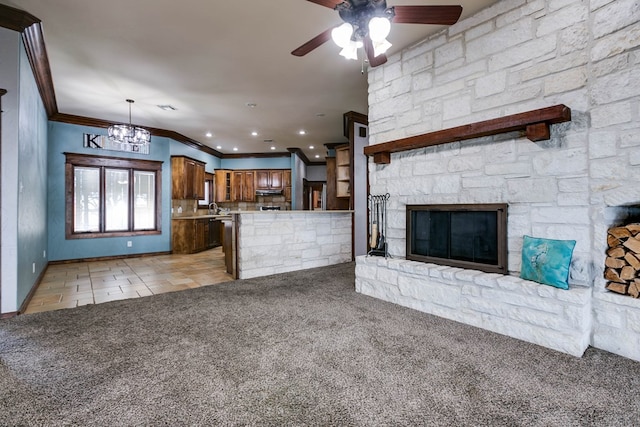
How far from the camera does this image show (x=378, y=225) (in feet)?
11.9

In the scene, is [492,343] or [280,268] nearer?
[492,343]

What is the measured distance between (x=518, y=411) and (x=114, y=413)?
195 centimetres

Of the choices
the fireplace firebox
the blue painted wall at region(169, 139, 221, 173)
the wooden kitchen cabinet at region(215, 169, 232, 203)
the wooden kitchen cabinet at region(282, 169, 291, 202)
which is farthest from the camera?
the wooden kitchen cabinet at region(282, 169, 291, 202)

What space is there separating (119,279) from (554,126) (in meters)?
5.46

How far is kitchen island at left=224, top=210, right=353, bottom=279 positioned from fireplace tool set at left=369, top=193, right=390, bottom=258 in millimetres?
1674

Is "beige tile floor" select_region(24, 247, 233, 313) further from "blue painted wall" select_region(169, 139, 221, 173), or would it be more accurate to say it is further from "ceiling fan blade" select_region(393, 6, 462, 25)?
"ceiling fan blade" select_region(393, 6, 462, 25)

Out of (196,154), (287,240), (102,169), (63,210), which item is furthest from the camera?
(196,154)

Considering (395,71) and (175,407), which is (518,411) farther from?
(395,71)

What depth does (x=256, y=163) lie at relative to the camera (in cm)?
985

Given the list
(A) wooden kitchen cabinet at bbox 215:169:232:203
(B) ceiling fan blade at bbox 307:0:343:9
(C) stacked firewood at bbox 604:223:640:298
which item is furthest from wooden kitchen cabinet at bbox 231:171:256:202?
(C) stacked firewood at bbox 604:223:640:298

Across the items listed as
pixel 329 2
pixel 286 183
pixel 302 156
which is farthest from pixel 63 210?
pixel 329 2

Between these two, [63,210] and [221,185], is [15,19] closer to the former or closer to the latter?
[63,210]

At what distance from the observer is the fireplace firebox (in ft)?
8.64

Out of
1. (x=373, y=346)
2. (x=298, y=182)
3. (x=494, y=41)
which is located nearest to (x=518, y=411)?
(x=373, y=346)
